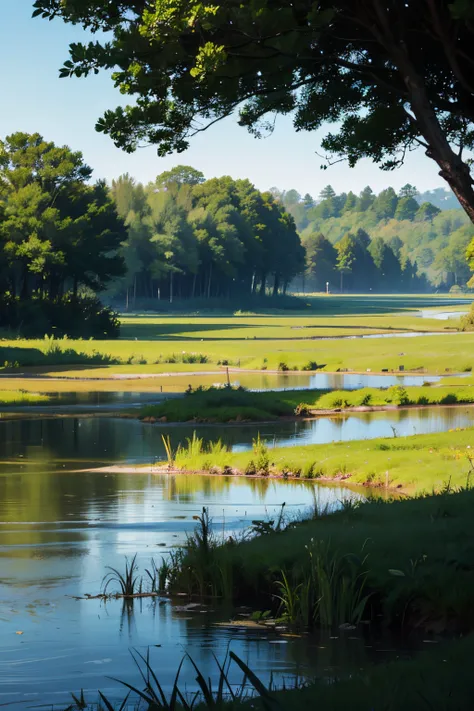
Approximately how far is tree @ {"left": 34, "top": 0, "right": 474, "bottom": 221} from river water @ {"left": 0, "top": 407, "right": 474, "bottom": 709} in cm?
567

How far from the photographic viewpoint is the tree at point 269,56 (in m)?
14.0

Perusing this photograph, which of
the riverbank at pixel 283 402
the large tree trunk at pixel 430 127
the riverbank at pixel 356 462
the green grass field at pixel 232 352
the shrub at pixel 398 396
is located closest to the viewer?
the large tree trunk at pixel 430 127

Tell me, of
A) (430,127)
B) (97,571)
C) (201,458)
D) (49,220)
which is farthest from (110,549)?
(49,220)

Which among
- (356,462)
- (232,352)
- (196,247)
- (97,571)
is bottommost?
(97,571)

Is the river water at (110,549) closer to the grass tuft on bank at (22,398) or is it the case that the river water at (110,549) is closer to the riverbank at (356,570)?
the riverbank at (356,570)

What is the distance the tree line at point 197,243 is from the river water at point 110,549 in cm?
11855

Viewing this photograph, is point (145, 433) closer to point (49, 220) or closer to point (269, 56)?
point (269, 56)

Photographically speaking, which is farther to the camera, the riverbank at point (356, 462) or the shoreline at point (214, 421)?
the shoreline at point (214, 421)

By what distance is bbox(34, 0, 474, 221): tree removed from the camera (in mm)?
14023

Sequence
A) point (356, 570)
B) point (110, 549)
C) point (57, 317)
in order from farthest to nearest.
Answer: point (57, 317) < point (110, 549) < point (356, 570)

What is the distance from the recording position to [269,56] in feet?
48.4

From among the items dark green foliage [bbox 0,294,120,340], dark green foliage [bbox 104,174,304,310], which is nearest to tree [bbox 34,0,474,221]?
dark green foliage [bbox 0,294,120,340]

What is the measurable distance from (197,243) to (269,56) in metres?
150

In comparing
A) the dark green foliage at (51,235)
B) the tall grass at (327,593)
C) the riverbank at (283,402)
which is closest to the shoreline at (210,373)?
the riverbank at (283,402)
